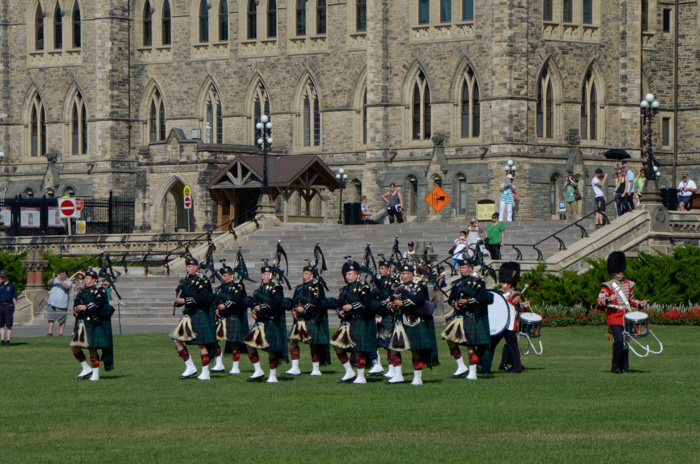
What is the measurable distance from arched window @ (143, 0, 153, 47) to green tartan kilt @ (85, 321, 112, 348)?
46968 mm

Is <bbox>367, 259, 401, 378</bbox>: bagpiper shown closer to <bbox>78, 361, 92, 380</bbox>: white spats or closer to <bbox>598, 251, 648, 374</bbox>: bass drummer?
<bbox>598, 251, 648, 374</bbox>: bass drummer

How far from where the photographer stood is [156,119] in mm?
68312

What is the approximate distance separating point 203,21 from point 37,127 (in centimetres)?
998

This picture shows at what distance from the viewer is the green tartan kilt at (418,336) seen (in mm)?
21469

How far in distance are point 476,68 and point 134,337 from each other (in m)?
28.1

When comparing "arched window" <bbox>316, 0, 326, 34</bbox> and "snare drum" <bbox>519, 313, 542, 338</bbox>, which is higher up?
"arched window" <bbox>316, 0, 326, 34</bbox>

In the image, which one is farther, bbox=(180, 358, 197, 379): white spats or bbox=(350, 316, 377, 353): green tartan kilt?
bbox=(180, 358, 197, 379): white spats

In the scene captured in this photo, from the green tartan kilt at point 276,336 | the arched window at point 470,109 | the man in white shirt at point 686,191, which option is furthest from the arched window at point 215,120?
the green tartan kilt at point 276,336

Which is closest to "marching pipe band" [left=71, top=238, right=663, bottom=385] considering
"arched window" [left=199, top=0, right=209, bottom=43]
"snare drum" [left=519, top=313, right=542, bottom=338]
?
"snare drum" [left=519, top=313, right=542, bottom=338]

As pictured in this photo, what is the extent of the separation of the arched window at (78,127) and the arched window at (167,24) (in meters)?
4.87

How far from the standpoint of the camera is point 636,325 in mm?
23531

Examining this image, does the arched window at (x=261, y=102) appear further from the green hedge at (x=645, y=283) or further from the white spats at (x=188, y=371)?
the white spats at (x=188, y=371)

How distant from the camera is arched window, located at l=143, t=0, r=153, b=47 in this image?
226ft

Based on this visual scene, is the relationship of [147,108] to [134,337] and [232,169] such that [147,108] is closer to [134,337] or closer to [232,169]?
[232,169]
